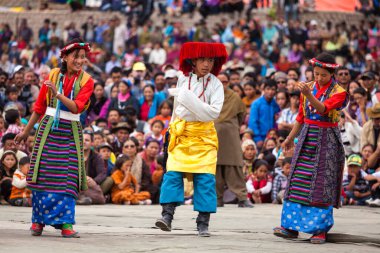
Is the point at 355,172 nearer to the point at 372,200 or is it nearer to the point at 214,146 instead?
the point at 372,200

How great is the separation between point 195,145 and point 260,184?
6.03 meters

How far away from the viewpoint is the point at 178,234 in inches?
406

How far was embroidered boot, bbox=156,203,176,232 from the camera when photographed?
10156 millimetres

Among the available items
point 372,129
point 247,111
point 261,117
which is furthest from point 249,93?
point 372,129

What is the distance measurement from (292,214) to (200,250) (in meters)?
1.57

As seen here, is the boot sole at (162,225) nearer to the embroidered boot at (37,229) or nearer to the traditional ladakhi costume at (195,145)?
the traditional ladakhi costume at (195,145)

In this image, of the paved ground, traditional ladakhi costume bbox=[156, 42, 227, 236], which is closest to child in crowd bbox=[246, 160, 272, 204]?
the paved ground

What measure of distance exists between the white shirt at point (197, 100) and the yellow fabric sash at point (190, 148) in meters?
0.10

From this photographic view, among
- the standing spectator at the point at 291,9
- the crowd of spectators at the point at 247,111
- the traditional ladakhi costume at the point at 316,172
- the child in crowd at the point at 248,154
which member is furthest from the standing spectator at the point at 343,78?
the standing spectator at the point at 291,9

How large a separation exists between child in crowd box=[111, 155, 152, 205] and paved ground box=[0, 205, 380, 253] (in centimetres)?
170

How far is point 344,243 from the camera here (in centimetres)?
992

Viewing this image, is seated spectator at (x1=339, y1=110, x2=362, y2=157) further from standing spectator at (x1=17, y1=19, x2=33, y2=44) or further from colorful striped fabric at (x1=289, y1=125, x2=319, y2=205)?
standing spectator at (x1=17, y1=19, x2=33, y2=44)

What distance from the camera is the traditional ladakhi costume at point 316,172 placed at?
10.0 m

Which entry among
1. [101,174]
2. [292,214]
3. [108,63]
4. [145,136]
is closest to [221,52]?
[292,214]
